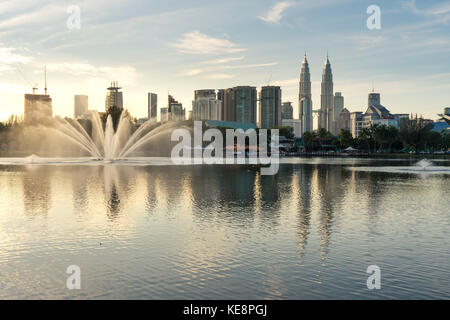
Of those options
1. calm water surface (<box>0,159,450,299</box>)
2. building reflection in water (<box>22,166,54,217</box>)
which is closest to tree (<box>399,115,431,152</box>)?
calm water surface (<box>0,159,450,299</box>)

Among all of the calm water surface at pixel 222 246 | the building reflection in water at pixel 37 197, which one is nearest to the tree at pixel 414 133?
the calm water surface at pixel 222 246

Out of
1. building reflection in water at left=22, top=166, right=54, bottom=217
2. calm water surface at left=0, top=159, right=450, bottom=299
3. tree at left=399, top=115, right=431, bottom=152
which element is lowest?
calm water surface at left=0, top=159, right=450, bottom=299

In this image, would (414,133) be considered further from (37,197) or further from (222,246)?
(222,246)

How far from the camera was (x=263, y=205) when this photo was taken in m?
29.1

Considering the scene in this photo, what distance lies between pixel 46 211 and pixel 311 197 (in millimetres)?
18398

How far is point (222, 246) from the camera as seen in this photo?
1766 cm

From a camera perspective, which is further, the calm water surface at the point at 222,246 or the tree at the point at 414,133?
the tree at the point at 414,133

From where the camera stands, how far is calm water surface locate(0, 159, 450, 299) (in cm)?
1301

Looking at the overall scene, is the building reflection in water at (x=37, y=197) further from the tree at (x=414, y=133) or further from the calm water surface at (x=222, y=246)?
the tree at (x=414, y=133)

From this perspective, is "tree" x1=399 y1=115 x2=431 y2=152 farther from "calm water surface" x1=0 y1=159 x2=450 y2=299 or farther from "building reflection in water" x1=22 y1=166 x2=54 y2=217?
"building reflection in water" x1=22 y1=166 x2=54 y2=217

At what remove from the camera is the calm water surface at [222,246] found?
13008 mm

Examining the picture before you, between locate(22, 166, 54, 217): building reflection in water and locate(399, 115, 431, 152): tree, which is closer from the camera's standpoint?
locate(22, 166, 54, 217): building reflection in water

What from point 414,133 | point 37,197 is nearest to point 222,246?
point 37,197
